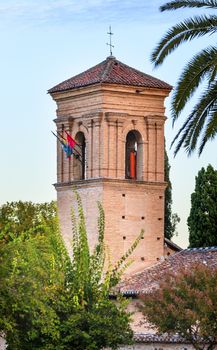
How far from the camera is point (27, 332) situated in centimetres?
5494

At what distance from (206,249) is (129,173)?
5300mm

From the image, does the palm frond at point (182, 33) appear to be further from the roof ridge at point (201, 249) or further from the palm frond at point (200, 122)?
the roof ridge at point (201, 249)

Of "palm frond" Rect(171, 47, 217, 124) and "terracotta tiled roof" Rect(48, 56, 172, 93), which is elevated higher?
"terracotta tiled roof" Rect(48, 56, 172, 93)

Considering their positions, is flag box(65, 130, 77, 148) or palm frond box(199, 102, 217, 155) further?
flag box(65, 130, 77, 148)

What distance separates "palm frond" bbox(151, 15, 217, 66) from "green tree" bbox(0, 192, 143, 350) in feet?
23.6

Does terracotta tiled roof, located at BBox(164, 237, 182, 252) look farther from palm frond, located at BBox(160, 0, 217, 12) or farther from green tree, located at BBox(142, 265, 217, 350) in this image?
palm frond, located at BBox(160, 0, 217, 12)

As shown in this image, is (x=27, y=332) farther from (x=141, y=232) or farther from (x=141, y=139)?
(x=141, y=139)

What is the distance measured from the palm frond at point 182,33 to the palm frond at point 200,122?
1710mm

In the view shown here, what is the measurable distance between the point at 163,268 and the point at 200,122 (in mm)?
16190

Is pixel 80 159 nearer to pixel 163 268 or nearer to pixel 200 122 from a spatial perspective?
pixel 163 268

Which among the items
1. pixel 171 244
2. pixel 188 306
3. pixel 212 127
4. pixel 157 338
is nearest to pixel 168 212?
pixel 171 244

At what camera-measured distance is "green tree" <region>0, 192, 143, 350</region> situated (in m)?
53.0

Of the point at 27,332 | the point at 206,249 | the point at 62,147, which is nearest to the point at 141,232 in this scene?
→ the point at 206,249

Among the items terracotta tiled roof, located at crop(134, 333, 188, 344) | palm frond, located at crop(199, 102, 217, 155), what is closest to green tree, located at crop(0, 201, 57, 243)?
terracotta tiled roof, located at crop(134, 333, 188, 344)
